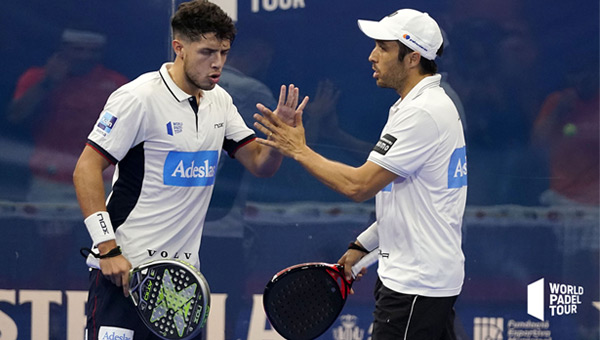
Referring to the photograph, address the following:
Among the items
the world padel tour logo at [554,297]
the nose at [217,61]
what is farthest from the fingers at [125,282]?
the world padel tour logo at [554,297]

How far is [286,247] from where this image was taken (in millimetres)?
5414

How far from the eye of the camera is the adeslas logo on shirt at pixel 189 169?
12.5 feet

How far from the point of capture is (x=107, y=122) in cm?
371

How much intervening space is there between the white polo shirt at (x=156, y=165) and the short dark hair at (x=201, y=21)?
22cm

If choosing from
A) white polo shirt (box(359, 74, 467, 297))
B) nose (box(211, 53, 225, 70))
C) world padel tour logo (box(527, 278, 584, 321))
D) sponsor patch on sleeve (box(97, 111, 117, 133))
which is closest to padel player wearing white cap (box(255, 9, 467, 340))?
white polo shirt (box(359, 74, 467, 297))

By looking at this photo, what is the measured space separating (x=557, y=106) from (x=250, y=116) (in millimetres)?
1839

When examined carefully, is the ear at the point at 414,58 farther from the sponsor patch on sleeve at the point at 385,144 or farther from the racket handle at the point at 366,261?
the racket handle at the point at 366,261

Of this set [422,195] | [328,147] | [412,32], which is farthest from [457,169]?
[328,147]

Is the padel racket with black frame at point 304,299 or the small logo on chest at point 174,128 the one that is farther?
the padel racket with black frame at point 304,299

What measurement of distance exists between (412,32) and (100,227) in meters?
1.55

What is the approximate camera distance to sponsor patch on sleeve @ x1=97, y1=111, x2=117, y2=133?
3.70 meters

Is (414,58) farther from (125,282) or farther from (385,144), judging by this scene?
(125,282)

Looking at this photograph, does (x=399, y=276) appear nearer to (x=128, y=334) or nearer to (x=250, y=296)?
(x=128, y=334)

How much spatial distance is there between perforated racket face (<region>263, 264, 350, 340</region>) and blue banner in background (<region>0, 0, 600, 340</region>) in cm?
136
